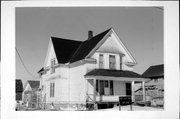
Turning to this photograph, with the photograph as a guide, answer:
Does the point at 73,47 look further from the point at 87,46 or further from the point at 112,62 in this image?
the point at 112,62

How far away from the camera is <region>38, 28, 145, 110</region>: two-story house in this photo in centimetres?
690

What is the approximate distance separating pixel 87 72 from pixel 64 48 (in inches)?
26.5

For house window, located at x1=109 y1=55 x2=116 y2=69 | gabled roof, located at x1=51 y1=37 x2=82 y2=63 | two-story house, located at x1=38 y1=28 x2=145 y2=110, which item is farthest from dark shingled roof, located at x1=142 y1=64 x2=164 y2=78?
gabled roof, located at x1=51 y1=37 x2=82 y2=63

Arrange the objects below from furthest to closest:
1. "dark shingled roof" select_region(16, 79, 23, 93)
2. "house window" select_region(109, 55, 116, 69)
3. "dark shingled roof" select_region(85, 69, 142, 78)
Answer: "house window" select_region(109, 55, 116, 69) < "dark shingled roof" select_region(85, 69, 142, 78) < "dark shingled roof" select_region(16, 79, 23, 93)

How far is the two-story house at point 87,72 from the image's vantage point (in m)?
6.90

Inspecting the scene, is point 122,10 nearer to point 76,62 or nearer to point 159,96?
point 76,62

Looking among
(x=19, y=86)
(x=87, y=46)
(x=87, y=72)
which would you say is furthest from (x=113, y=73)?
(x=19, y=86)

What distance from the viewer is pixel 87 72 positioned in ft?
22.7

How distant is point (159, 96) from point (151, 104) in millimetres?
222

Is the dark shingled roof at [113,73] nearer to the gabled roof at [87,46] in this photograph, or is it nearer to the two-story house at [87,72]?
the two-story house at [87,72]

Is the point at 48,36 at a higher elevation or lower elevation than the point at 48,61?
higher

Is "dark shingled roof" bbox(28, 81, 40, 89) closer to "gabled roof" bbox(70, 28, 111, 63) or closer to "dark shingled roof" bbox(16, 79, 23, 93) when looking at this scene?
"dark shingled roof" bbox(16, 79, 23, 93)

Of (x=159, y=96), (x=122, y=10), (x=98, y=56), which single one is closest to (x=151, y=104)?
(x=159, y=96)

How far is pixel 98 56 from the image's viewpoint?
698 cm
